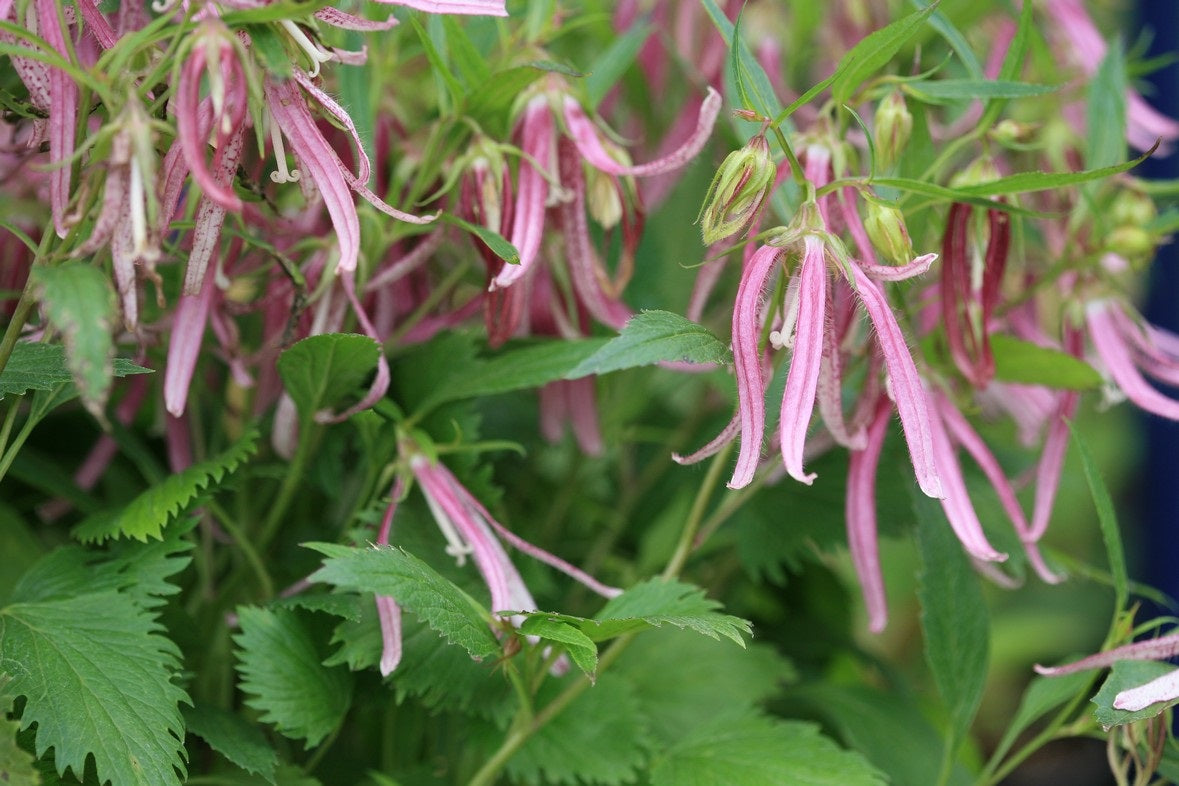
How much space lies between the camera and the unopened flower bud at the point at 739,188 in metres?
0.35

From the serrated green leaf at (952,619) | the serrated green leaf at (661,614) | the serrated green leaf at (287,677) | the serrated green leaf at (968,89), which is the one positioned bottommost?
the serrated green leaf at (952,619)

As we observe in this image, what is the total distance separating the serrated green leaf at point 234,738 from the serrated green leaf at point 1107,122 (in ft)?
1.35

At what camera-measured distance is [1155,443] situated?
118cm

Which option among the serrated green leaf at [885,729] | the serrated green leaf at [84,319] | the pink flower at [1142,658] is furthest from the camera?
the serrated green leaf at [885,729]

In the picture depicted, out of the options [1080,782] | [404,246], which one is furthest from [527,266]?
[1080,782]

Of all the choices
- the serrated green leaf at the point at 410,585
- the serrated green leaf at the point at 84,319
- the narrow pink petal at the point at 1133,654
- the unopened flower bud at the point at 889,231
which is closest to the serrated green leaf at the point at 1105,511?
the narrow pink petal at the point at 1133,654

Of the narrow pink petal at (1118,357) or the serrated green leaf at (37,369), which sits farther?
the narrow pink petal at (1118,357)

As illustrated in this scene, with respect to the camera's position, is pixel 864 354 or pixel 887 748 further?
pixel 887 748

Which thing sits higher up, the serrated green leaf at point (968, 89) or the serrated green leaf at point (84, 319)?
the serrated green leaf at point (968, 89)

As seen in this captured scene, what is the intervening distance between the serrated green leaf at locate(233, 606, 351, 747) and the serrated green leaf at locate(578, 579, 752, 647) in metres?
0.11

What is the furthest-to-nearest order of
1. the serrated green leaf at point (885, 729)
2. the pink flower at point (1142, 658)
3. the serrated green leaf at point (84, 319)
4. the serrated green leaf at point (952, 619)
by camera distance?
the serrated green leaf at point (885, 729)
the serrated green leaf at point (952, 619)
the pink flower at point (1142, 658)
the serrated green leaf at point (84, 319)

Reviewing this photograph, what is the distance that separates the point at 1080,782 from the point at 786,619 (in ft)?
1.89

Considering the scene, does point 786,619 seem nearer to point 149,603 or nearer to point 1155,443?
point 149,603

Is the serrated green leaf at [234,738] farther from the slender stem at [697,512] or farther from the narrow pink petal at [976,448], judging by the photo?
the narrow pink petal at [976,448]
